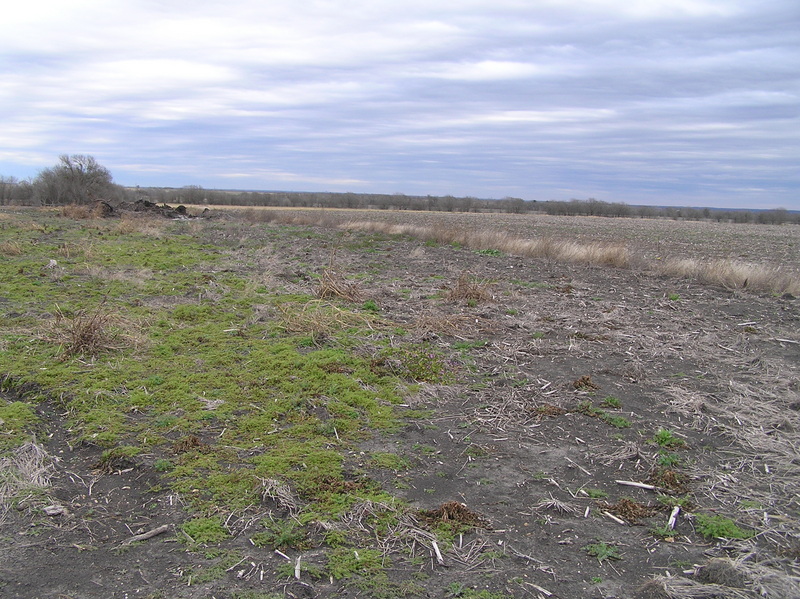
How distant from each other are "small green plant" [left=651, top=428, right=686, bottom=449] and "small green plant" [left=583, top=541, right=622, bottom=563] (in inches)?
66.2

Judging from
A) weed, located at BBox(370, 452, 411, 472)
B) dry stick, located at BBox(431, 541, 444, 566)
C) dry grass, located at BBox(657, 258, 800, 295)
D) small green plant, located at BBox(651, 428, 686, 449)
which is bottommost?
dry stick, located at BBox(431, 541, 444, 566)

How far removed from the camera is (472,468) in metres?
4.36

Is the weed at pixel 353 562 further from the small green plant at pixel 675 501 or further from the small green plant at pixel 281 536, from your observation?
the small green plant at pixel 675 501

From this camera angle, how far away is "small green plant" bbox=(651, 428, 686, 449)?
15.7 feet

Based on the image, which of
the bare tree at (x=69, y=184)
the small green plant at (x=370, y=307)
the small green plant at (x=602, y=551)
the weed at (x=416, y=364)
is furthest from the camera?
the bare tree at (x=69, y=184)

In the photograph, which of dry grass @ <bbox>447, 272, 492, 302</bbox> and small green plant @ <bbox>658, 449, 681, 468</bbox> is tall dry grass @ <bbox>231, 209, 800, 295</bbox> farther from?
small green plant @ <bbox>658, 449, 681, 468</bbox>

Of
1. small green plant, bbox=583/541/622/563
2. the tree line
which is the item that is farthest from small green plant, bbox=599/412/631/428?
the tree line

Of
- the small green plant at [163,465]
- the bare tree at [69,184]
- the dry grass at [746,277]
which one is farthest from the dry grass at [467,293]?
the bare tree at [69,184]

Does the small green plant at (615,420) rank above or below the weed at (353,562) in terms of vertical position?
above

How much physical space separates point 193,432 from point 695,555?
12.5ft

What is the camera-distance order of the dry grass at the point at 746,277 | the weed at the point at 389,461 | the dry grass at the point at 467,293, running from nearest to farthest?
1. the weed at the point at 389,461
2. the dry grass at the point at 467,293
3. the dry grass at the point at 746,277

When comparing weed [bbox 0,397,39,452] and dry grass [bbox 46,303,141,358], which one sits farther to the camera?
dry grass [bbox 46,303,141,358]

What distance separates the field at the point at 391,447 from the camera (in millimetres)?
3184

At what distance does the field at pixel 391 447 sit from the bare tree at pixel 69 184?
38.8 metres
